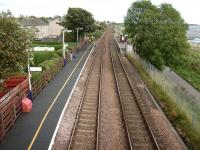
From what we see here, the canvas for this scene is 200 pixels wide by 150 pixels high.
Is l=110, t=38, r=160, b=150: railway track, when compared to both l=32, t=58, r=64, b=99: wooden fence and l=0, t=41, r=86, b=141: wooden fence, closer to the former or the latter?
l=32, t=58, r=64, b=99: wooden fence

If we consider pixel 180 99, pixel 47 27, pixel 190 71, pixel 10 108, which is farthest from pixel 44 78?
pixel 47 27

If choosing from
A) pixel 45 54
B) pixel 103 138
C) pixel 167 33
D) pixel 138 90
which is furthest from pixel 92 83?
pixel 45 54

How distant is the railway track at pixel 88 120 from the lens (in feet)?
61.6

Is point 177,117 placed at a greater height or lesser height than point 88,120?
lesser

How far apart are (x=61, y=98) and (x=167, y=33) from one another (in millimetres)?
19708

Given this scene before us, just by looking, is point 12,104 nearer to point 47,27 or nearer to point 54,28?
point 47,27

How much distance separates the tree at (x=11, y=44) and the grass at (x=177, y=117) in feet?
35.4

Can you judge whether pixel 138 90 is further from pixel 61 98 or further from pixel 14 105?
pixel 14 105

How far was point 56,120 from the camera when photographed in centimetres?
2225

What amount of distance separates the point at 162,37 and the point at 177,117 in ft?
66.4

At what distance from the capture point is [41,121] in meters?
22.1

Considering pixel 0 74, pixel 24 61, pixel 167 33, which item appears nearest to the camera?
pixel 0 74

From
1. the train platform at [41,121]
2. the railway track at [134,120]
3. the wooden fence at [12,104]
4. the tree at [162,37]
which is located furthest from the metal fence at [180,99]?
the wooden fence at [12,104]

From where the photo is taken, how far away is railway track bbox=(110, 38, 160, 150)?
18.9 meters
